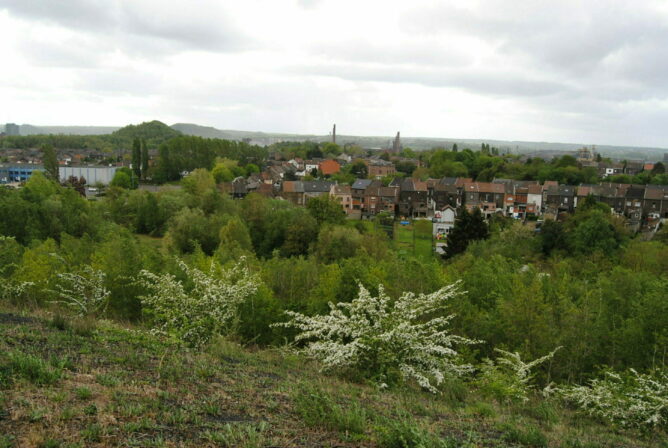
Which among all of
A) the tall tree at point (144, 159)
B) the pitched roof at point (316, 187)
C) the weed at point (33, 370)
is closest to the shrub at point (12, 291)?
the weed at point (33, 370)

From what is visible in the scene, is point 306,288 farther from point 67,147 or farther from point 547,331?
point 67,147

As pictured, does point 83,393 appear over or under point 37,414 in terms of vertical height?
under

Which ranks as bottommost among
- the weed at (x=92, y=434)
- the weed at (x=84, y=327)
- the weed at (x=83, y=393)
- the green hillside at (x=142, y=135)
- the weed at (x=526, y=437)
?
the weed at (x=526, y=437)

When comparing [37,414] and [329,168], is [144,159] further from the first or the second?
[37,414]

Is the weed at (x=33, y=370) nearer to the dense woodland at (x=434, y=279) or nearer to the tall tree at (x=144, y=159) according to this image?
the dense woodland at (x=434, y=279)

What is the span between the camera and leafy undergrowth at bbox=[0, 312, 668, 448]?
5.50 metres

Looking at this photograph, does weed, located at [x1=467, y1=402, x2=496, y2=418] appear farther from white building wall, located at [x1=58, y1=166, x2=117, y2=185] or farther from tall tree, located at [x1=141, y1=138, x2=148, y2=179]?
white building wall, located at [x1=58, y1=166, x2=117, y2=185]

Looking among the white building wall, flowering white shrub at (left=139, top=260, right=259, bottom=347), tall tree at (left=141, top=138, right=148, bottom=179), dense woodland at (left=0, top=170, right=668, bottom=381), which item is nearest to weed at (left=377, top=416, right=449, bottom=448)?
flowering white shrub at (left=139, top=260, right=259, bottom=347)

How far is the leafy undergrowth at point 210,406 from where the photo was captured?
5.50m

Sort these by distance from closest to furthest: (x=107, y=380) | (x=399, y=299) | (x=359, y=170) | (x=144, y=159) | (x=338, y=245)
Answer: (x=107, y=380)
(x=399, y=299)
(x=338, y=245)
(x=144, y=159)
(x=359, y=170)

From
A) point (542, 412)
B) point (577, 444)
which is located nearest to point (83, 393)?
point (577, 444)

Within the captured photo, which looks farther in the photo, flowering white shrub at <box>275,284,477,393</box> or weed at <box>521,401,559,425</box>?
flowering white shrub at <box>275,284,477,393</box>

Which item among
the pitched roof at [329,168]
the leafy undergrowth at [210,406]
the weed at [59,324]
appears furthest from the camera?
the pitched roof at [329,168]

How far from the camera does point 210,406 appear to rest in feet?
21.1
